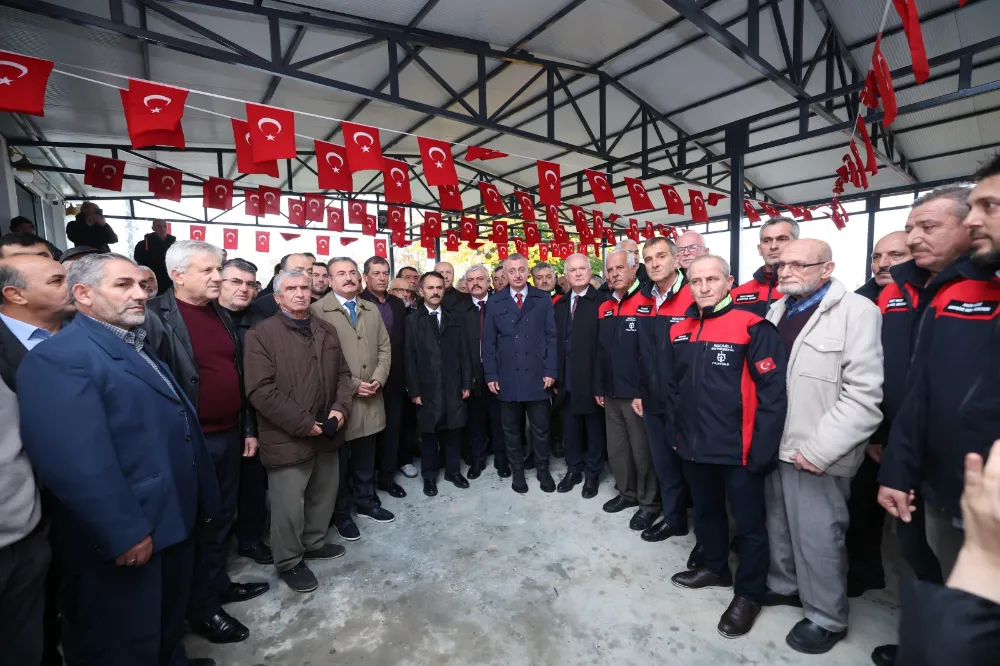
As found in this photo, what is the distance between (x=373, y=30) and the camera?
16.8 feet

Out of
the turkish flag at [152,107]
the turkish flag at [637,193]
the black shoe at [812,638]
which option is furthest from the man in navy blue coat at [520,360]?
the turkish flag at [637,193]

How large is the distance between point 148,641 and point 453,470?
2439 millimetres

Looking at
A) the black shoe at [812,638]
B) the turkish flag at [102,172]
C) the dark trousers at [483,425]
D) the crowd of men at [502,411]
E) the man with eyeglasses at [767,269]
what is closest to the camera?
the crowd of men at [502,411]

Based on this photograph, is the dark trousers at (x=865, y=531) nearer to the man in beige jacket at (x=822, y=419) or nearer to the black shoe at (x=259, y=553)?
the man in beige jacket at (x=822, y=419)

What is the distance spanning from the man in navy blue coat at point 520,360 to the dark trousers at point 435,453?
0.44 meters

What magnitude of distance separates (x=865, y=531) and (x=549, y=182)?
5.86 metres

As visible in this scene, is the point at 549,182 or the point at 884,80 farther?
the point at 549,182

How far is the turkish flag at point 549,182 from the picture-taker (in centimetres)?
691

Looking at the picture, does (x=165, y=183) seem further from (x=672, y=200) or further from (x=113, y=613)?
(x=672, y=200)

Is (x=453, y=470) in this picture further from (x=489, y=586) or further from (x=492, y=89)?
(x=492, y=89)

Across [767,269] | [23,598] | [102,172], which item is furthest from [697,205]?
[102,172]

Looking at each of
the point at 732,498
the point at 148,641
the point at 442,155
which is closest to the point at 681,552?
the point at 732,498

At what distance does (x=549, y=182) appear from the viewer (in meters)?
6.98

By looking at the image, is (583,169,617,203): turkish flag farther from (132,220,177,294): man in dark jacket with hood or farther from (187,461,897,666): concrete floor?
(132,220,177,294): man in dark jacket with hood
